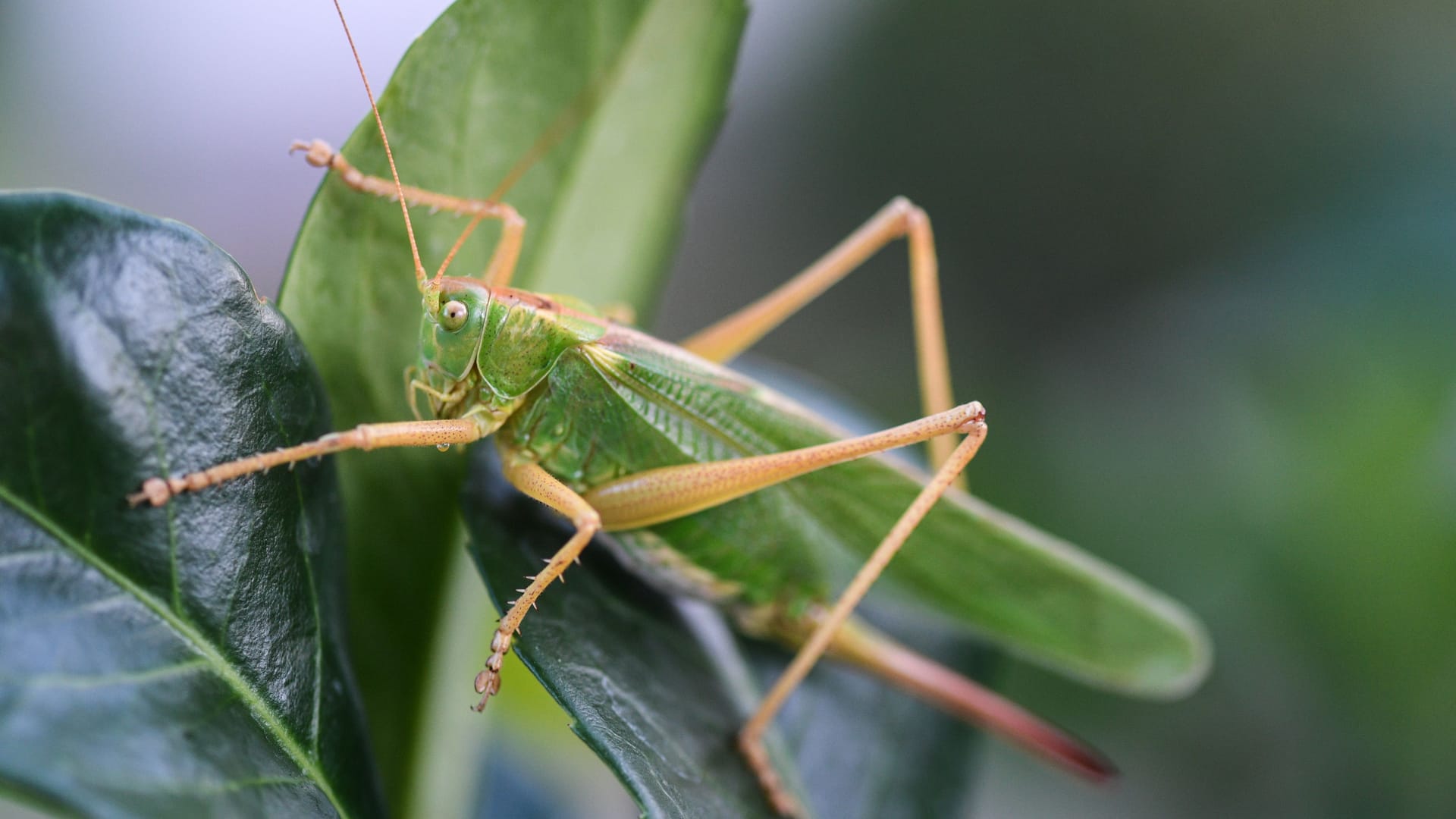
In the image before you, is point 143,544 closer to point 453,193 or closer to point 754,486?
point 453,193

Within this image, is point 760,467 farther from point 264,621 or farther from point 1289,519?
point 1289,519

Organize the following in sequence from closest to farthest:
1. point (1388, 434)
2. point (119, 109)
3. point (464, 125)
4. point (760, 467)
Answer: point (464, 125) < point (760, 467) < point (1388, 434) < point (119, 109)

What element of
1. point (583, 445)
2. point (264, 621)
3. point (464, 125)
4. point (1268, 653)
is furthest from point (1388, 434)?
point (264, 621)

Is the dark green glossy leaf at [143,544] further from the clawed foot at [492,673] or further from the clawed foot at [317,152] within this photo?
the clawed foot at [317,152]

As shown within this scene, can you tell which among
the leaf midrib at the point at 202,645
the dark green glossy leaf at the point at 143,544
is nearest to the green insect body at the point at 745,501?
the dark green glossy leaf at the point at 143,544

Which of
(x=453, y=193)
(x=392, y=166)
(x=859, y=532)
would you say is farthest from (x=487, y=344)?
(x=859, y=532)

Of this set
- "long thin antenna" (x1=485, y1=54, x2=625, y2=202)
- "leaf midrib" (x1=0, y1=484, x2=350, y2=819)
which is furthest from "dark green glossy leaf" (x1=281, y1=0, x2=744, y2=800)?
"leaf midrib" (x1=0, y1=484, x2=350, y2=819)

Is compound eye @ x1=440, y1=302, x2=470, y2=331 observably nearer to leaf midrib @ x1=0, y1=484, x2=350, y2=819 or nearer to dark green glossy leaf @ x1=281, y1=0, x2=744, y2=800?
dark green glossy leaf @ x1=281, y1=0, x2=744, y2=800
